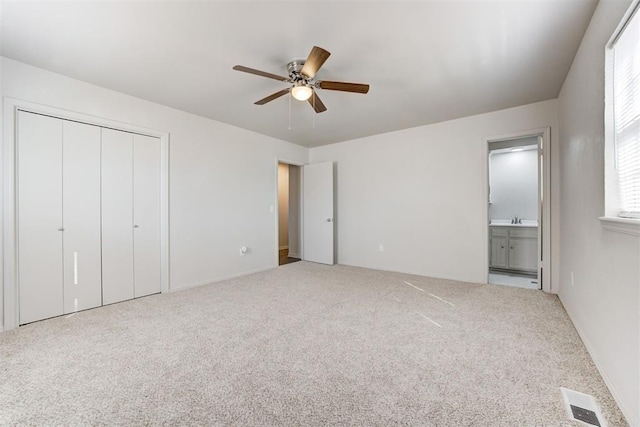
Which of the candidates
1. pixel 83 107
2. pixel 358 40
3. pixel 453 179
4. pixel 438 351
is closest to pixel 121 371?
pixel 438 351

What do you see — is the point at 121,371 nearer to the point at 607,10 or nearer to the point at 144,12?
the point at 144,12

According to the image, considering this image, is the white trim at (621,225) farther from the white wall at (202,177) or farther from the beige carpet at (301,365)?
the white wall at (202,177)

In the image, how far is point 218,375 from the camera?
170 centimetres

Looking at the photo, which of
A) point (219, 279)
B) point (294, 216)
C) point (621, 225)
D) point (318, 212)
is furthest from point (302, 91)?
point (294, 216)

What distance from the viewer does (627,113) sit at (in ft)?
4.89

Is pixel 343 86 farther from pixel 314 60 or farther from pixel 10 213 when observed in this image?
pixel 10 213

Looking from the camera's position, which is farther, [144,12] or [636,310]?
[144,12]

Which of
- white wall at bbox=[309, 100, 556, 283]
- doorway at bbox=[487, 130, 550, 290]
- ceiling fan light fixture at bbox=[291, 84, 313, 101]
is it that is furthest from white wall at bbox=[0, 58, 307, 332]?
doorway at bbox=[487, 130, 550, 290]

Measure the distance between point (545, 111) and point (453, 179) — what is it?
4.32ft

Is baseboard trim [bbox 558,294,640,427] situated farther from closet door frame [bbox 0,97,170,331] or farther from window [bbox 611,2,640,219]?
closet door frame [bbox 0,97,170,331]

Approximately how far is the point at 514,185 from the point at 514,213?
54cm

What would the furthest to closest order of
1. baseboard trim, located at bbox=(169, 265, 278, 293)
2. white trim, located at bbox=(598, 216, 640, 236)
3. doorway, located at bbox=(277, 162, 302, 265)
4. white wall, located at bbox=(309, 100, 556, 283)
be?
doorway, located at bbox=(277, 162, 302, 265) < white wall, located at bbox=(309, 100, 556, 283) < baseboard trim, located at bbox=(169, 265, 278, 293) < white trim, located at bbox=(598, 216, 640, 236)

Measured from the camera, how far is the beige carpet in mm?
1390

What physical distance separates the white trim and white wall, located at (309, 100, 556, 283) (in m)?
2.18
